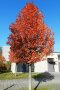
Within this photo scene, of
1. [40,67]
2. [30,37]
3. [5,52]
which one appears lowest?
[40,67]

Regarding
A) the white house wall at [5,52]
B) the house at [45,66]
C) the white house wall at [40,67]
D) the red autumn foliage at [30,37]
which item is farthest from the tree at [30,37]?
the white house wall at [5,52]

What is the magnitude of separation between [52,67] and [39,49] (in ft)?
110

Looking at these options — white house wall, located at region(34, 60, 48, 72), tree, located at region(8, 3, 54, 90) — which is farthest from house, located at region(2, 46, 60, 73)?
tree, located at region(8, 3, 54, 90)

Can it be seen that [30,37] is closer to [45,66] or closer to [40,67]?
[40,67]

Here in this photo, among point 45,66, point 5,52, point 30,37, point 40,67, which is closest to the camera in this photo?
point 30,37

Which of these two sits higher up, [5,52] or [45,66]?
[5,52]

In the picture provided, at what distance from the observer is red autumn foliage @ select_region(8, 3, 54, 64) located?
15.4m

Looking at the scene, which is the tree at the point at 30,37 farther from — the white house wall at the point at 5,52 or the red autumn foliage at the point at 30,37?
the white house wall at the point at 5,52

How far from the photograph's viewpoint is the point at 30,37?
50.2 ft

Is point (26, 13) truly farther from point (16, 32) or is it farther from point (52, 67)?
point (52, 67)

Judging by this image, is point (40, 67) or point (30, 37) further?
point (40, 67)

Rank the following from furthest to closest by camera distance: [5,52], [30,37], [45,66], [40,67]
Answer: [5,52] → [45,66] → [40,67] → [30,37]

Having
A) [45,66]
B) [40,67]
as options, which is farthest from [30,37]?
[45,66]

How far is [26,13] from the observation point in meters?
16.0
